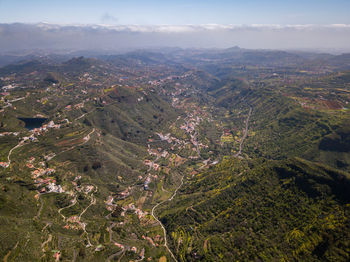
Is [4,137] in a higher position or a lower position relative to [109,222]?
higher

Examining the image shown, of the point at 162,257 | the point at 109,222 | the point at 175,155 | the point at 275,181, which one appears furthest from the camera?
the point at 175,155

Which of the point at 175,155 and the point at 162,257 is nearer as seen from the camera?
the point at 162,257

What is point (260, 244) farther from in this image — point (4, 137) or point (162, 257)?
point (4, 137)

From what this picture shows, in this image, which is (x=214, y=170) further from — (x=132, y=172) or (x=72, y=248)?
(x=72, y=248)

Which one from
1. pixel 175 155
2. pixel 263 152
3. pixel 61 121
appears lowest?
pixel 175 155

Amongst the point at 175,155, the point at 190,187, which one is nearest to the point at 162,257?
the point at 190,187

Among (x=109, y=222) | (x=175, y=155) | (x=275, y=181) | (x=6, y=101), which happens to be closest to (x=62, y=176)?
(x=109, y=222)

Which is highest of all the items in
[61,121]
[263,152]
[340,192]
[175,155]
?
[340,192]

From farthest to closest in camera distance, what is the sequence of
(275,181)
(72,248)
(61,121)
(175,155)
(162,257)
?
1. (175,155)
2. (61,121)
3. (275,181)
4. (162,257)
5. (72,248)

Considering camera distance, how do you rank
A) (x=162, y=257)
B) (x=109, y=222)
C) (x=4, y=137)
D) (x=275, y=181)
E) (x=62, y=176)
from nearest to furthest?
(x=162, y=257), (x=109, y=222), (x=275, y=181), (x=62, y=176), (x=4, y=137)
